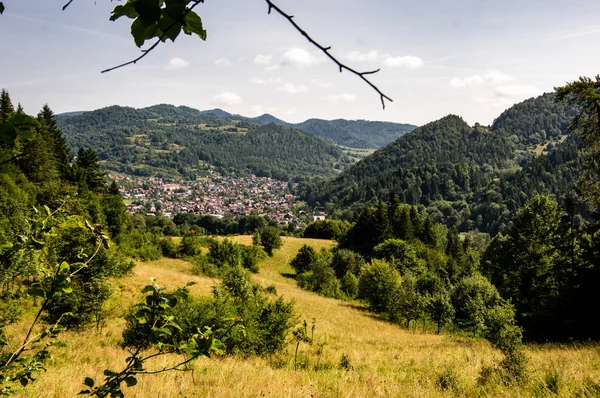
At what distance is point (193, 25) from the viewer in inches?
42.9

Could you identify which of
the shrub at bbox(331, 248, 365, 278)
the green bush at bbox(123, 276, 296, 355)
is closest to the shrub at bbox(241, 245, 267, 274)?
the shrub at bbox(331, 248, 365, 278)

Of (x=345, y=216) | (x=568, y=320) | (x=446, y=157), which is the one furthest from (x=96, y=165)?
(x=446, y=157)

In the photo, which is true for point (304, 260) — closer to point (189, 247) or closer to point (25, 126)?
point (189, 247)

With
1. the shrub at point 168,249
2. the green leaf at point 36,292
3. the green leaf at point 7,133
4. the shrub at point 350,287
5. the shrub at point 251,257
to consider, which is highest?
the green leaf at point 7,133

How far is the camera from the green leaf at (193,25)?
1072 mm

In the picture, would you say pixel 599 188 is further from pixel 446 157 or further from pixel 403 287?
pixel 446 157

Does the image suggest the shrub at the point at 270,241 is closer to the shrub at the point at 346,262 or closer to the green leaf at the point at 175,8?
the shrub at the point at 346,262

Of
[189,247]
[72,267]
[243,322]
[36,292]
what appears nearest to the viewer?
[36,292]

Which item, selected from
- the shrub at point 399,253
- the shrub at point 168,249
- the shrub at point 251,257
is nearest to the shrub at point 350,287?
the shrub at point 399,253

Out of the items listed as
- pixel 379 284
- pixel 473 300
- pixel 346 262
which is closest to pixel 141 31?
pixel 473 300

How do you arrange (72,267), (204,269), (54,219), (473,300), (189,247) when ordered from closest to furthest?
(54,219)
(72,267)
(473,300)
(204,269)
(189,247)

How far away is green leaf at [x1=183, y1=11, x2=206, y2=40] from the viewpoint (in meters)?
1.07

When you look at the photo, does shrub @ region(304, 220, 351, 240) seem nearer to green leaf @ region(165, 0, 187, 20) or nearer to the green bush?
the green bush

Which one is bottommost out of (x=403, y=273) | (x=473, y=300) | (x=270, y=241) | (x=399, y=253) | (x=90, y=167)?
(x=403, y=273)
